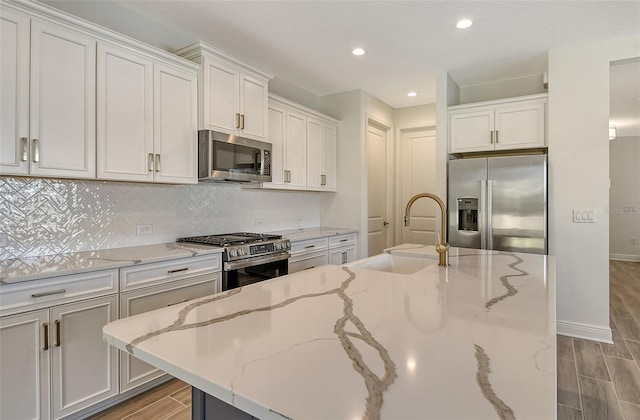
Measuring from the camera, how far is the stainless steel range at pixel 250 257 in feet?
8.57

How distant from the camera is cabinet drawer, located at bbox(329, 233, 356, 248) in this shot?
3.90 metres

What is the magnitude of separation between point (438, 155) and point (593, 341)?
87.1 inches

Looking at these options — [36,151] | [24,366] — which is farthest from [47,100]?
[24,366]

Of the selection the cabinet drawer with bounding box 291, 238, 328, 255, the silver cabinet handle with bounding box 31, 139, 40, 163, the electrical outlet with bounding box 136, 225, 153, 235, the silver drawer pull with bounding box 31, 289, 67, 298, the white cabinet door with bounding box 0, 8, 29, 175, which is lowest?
the silver drawer pull with bounding box 31, 289, 67, 298

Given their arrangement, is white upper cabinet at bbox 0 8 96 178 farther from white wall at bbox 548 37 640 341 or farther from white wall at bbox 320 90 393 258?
white wall at bbox 548 37 640 341

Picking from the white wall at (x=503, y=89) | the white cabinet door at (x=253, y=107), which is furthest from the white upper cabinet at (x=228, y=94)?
the white wall at (x=503, y=89)

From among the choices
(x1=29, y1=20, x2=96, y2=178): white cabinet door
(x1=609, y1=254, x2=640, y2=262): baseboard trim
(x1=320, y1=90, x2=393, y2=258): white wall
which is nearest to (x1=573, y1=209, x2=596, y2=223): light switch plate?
(x1=320, y1=90, x2=393, y2=258): white wall

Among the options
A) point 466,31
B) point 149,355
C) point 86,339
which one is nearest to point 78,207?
point 86,339

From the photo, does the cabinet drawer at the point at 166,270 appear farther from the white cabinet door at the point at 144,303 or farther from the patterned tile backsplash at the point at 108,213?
the patterned tile backsplash at the point at 108,213

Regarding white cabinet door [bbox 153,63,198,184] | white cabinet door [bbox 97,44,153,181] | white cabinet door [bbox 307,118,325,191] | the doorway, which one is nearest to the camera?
white cabinet door [bbox 97,44,153,181]

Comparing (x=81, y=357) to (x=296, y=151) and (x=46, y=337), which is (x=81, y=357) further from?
(x=296, y=151)

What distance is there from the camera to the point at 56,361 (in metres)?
1.78

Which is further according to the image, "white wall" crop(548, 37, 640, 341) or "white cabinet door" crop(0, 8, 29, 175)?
"white wall" crop(548, 37, 640, 341)

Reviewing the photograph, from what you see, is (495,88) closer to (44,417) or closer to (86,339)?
(86,339)
